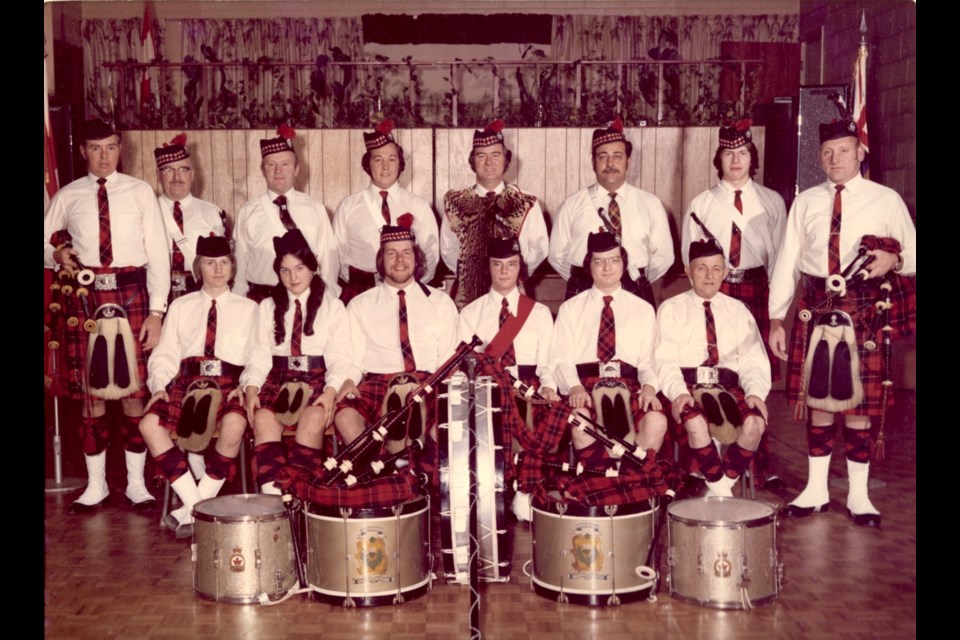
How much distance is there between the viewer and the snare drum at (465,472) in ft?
12.1

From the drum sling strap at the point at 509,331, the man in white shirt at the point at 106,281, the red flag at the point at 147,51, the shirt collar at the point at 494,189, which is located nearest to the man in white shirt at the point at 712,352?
the drum sling strap at the point at 509,331

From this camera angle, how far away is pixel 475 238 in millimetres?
5074

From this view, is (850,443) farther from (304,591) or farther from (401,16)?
(401,16)

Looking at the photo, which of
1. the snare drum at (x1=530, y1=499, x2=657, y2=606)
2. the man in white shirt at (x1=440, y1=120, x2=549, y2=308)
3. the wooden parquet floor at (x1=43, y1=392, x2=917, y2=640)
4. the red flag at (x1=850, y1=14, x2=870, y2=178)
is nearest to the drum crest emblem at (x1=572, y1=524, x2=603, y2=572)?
the snare drum at (x1=530, y1=499, x2=657, y2=606)

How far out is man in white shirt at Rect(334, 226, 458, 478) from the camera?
4.46m

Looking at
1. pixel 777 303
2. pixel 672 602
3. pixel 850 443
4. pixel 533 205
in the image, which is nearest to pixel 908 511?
pixel 850 443

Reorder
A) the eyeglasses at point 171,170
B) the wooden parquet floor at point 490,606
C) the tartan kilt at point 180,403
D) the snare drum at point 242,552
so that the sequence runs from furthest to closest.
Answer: the eyeglasses at point 171,170, the tartan kilt at point 180,403, the snare drum at point 242,552, the wooden parquet floor at point 490,606

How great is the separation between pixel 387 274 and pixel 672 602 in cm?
179

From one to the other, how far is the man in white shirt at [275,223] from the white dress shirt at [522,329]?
2.86 ft

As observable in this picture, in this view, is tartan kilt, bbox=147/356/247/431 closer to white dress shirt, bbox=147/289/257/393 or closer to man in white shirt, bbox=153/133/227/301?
white dress shirt, bbox=147/289/257/393

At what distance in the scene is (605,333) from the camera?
449 cm

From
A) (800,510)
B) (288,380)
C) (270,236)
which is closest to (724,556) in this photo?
(800,510)

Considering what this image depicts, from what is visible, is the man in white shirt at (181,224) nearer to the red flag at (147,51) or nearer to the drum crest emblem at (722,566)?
the red flag at (147,51)

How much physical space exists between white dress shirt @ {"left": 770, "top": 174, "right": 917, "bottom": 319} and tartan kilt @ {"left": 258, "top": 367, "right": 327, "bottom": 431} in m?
2.01
